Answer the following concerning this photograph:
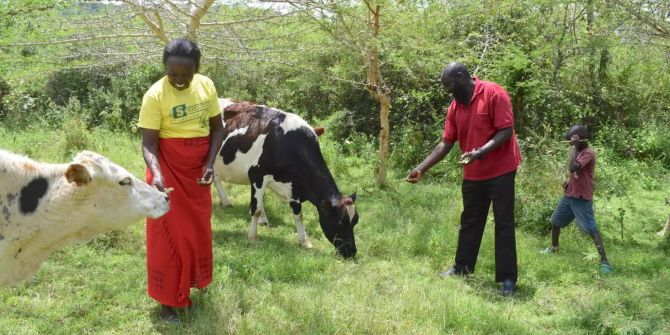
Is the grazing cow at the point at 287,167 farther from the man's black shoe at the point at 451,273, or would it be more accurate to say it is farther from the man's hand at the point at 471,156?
the man's hand at the point at 471,156

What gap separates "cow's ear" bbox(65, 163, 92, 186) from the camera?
2.85 metres

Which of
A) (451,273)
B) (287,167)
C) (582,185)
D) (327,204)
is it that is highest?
(582,185)

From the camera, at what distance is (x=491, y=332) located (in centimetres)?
399

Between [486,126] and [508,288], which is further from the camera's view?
[508,288]

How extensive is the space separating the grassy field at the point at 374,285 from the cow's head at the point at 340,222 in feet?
0.52

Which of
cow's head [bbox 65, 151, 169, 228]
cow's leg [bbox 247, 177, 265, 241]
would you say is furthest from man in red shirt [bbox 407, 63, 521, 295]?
cow's head [bbox 65, 151, 169, 228]

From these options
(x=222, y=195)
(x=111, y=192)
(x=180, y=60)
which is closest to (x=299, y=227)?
(x=222, y=195)

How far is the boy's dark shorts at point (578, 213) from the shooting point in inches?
220

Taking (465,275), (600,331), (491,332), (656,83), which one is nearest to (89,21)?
(465,275)

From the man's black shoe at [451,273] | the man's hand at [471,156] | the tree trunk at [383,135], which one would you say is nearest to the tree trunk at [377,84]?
the tree trunk at [383,135]

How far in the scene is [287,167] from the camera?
6312mm

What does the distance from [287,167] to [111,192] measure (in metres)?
3.27

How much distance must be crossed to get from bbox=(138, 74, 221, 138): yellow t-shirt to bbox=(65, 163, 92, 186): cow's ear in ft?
2.86

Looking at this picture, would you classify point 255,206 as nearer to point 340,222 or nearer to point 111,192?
point 340,222
